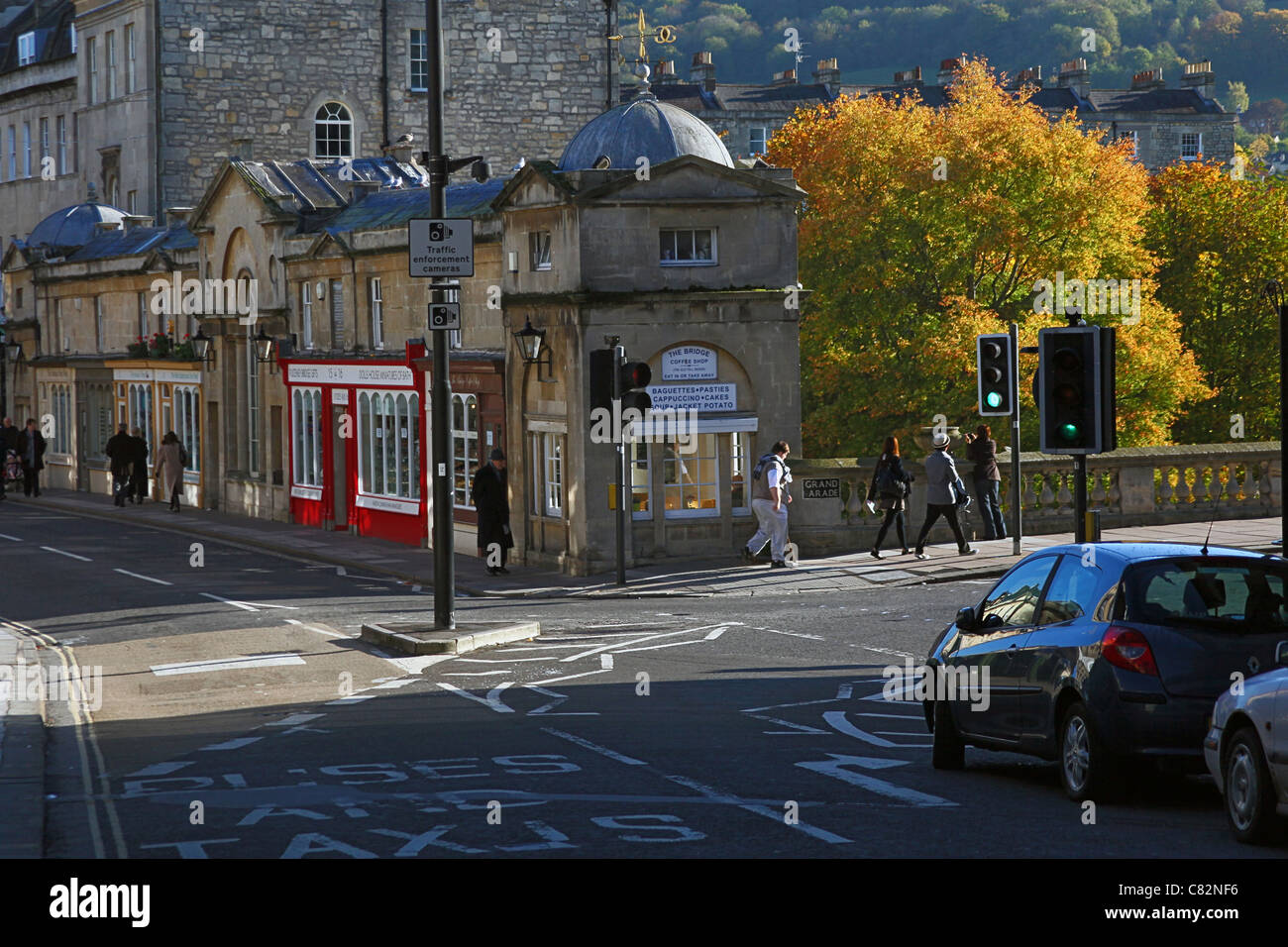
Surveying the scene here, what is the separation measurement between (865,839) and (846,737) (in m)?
3.85

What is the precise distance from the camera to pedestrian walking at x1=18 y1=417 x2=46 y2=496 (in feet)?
168

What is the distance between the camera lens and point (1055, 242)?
156 feet

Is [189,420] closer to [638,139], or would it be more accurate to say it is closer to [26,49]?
[638,139]

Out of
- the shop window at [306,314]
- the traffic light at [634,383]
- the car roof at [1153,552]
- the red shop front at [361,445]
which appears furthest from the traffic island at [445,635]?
the shop window at [306,314]

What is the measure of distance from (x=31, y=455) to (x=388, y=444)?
764 inches

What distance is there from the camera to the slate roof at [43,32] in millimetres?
77250

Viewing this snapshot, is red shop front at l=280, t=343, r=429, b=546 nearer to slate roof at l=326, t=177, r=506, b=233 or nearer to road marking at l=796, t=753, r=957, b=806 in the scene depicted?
slate roof at l=326, t=177, r=506, b=233

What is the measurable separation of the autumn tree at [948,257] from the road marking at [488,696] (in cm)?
2992

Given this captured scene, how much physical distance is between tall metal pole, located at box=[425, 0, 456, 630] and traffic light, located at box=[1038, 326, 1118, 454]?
22.8 feet

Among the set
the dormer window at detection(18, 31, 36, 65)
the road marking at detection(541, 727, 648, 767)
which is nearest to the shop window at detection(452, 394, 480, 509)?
the road marking at detection(541, 727, 648, 767)

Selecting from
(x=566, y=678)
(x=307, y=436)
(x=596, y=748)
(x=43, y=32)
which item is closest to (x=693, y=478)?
(x=566, y=678)

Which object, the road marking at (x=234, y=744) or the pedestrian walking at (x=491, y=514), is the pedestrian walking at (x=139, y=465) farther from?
the road marking at (x=234, y=744)
